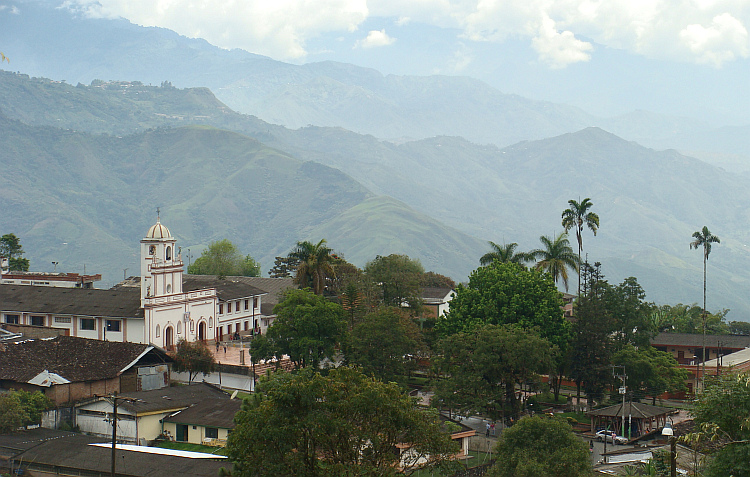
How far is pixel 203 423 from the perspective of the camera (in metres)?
53.0

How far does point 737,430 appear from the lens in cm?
2817

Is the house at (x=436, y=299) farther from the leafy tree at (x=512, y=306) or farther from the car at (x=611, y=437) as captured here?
the car at (x=611, y=437)

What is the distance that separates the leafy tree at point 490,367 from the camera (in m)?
53.2

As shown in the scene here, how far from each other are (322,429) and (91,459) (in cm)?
2115

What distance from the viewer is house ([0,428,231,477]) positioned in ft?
142

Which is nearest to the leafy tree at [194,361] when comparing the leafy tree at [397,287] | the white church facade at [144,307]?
the white church facade at [144,307]

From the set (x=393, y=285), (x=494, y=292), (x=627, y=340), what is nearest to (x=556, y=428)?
(x=494, y=292)

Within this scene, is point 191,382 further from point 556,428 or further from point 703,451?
point 703,451

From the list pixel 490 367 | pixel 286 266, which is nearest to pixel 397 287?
pixel 490 367

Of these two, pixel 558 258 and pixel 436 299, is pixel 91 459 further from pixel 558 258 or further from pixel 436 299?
pixel 436 299

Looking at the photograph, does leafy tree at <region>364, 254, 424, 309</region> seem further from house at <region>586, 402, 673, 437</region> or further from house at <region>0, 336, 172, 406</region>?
house at <region>586, 402, 673, 437</region>

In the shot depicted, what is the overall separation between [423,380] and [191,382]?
17.7m

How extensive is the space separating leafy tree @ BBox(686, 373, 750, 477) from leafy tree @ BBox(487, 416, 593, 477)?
7.43 metres

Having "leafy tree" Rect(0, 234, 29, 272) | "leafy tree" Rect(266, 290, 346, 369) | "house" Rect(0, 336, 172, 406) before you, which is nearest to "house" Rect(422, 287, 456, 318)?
"leafy tree" Rect(266, 290, 346, 369)
